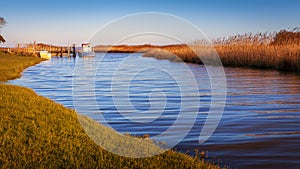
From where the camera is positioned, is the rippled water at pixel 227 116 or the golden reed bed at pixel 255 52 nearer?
the rippled water at pixel 227 116

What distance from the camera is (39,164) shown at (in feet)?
17.0

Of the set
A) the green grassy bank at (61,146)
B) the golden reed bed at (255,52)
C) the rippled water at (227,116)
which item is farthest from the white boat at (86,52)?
the green grassy bank at (61,146)

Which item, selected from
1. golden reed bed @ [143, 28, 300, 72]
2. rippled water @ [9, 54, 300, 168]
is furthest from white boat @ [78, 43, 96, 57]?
rippled water @ [9, 54, 300, 168]

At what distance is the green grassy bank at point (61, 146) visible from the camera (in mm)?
5297

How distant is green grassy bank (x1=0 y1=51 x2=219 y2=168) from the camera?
5297 millimetres

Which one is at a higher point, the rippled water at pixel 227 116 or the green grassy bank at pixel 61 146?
the green grassy bank at pixel 61 146

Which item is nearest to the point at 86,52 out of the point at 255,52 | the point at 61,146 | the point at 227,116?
the point at 255,52

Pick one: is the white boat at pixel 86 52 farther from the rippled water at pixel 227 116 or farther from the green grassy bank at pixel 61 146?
the green grassy bank at pixel 61 146

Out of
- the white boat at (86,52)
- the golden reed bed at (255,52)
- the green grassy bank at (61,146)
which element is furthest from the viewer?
the white boat at (86,52)

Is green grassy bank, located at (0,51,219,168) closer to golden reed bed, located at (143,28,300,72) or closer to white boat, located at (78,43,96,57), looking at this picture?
golden reed bed, located at (143,28,300,72)

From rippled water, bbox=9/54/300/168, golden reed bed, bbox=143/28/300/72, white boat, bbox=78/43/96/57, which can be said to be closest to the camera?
rippled water, bbox=9/54/300/168

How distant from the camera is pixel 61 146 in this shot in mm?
6062

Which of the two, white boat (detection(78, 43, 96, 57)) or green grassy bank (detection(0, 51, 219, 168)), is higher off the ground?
green grassy bank (detection(0, 51, 219, 168))

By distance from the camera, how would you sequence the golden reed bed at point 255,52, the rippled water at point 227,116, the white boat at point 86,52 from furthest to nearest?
1. the white boat at point 86,52
2. the golden reed bed at point 255,52
3. the rippled water at point 227,116
